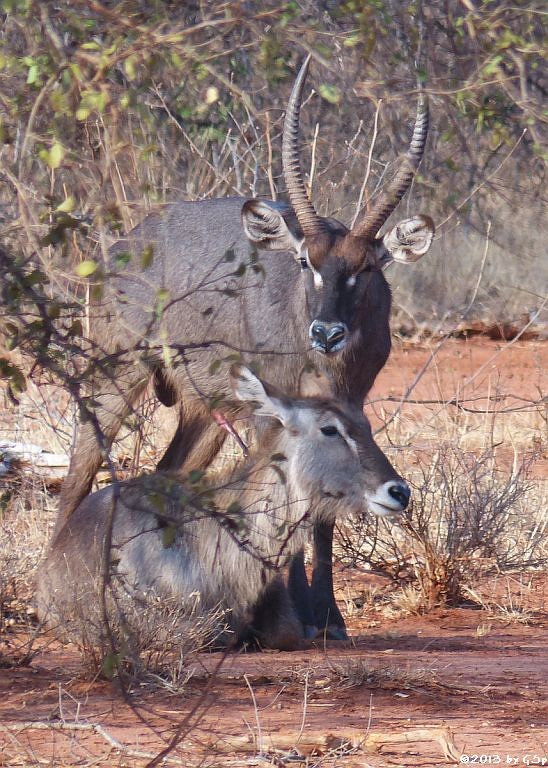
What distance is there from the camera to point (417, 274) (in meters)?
14.0

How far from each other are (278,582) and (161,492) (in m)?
2.49

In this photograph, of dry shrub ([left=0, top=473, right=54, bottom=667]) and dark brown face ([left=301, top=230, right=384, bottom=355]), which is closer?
dry shrub ([left=0, top=473, right=54, bottom=667])

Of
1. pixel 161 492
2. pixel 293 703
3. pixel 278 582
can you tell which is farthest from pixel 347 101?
pixel 161 492

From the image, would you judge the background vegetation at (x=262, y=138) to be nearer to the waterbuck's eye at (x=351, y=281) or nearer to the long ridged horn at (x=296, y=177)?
the long ridged horn at (x=296, y=177)

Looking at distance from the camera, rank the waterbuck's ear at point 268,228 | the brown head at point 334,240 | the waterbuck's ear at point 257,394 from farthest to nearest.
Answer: the waterbuck's ear at point 268,228, the brown head at point 334,240, the waterbuck's ear at point 257,394

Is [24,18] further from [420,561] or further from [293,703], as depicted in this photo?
[420,561]

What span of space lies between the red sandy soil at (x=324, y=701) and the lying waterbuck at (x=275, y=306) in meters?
0.71

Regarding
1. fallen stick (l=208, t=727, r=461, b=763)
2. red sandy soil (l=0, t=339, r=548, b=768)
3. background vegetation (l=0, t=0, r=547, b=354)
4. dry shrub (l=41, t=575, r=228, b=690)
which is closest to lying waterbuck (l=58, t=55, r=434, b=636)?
background vegetation (l=0, t=0, r=547, b=354)

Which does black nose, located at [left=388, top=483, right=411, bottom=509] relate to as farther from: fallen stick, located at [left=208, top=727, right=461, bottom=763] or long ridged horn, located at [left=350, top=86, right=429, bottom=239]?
fallen stick, located at [left=208, top=727, right=461, bottom=763]

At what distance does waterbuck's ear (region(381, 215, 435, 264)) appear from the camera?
21.4ft

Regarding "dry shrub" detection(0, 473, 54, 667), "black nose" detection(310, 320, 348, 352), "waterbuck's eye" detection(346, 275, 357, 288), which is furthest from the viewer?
"waterbuck's eye" detection(346, 275, 357, 288)

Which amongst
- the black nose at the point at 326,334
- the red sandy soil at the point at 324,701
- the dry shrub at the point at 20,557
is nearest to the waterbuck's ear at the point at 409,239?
the black nose at the point at 326,334

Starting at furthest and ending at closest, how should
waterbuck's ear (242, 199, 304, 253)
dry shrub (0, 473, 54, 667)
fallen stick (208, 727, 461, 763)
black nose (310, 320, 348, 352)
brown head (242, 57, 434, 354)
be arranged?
waterbuck's ear (242, 199, 304, 253)
brown head (242, 57, 434, 354)
black nose (310, 320, 348, 352)
dry shrub (0, 473, 54, 667)
fallen stick (208, 727, 461, 763)

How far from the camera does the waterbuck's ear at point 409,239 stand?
6535 millimetres
